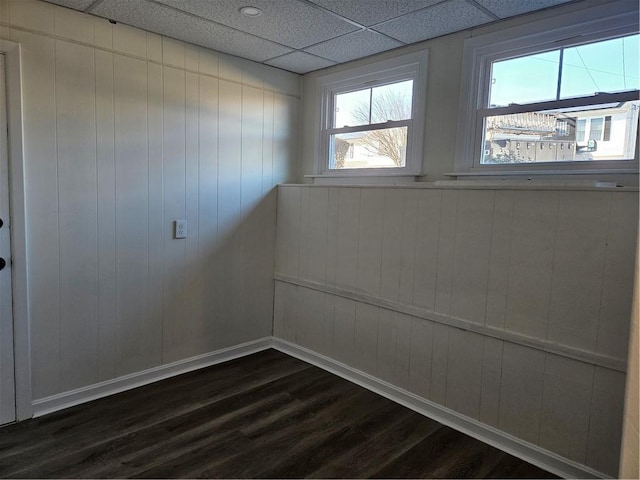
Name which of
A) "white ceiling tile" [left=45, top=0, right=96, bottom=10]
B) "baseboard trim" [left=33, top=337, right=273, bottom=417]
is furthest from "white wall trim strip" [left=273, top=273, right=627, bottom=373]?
"white ceiling tile" [left=45, top=0, right=96, bottom=10]

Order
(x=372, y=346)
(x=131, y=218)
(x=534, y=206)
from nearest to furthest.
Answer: (x=534, y=206) → (x=131, y=218) → (x=372, y=346)

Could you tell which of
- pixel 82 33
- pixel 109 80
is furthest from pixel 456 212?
pixel 82 33

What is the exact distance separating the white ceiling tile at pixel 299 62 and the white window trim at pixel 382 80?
0.14 meters

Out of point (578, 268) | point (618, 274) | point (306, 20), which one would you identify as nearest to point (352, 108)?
point (306, 20)

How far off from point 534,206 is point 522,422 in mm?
1193

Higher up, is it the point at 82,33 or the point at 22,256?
the point at 82,33

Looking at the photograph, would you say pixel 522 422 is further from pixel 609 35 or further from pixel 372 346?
pixel 609 35

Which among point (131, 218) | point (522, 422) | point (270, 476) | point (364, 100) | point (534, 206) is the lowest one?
point (270, 476)

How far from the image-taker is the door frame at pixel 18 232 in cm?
238

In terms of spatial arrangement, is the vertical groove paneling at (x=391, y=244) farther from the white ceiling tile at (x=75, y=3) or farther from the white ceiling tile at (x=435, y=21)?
the white ceiling tile at (x=75, y=3)

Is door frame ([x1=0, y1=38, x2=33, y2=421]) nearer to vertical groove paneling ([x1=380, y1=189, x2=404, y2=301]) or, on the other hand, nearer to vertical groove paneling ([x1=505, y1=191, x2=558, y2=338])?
vertical groove paneling ([x1=380, y1=189, x2=404, y2=301])

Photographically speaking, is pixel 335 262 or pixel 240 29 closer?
pixel 240 29

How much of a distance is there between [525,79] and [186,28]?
2.20 meters

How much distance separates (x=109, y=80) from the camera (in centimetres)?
275
